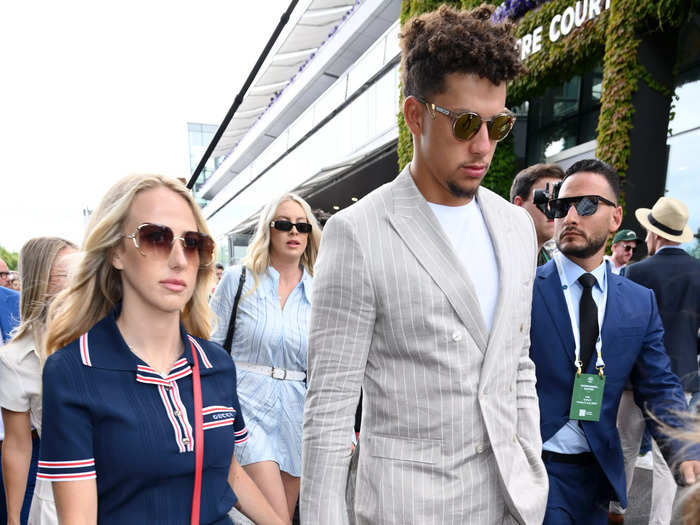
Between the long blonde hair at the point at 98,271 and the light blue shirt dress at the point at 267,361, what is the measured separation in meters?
1.38

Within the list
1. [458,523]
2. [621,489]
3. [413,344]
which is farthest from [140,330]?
[621,489]

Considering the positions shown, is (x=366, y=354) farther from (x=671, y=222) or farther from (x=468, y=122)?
(x=671, y=222)

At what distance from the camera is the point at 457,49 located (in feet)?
4.64

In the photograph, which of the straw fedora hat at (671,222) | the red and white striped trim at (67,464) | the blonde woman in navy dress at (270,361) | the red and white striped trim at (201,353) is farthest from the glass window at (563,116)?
the red and white striped trim at (67,464)

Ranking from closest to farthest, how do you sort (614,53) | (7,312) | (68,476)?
(68,476)
(7,312)
(614,53)

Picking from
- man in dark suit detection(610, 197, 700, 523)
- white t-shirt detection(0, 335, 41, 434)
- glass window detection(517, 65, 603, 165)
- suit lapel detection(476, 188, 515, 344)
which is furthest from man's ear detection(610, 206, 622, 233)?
glass window detection(517, 65, 603, 165)

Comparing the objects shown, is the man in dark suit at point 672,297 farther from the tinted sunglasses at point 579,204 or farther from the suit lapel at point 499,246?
the suit lapel at point 499,246

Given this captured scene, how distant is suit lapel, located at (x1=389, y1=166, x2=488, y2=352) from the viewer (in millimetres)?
1434

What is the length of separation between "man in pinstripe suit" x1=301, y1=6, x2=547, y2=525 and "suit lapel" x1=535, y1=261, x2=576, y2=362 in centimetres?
85

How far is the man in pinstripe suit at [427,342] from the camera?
4.65ft

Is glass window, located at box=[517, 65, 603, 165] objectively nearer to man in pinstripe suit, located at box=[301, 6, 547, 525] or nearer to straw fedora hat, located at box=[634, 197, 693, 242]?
straw fedora hat, located at box=[634, 197, 693, 242]

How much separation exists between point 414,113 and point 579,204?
53.8 inches

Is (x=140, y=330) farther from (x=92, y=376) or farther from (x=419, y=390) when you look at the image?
(x=419, y=390)

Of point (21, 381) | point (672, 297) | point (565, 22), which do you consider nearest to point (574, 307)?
point (672, 297)
